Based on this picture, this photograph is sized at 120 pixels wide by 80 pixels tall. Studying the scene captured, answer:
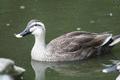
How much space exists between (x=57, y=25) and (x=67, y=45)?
74.5 inches

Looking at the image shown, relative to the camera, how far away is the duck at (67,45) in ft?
28.5

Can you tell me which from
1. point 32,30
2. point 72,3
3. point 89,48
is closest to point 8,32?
point 32,30

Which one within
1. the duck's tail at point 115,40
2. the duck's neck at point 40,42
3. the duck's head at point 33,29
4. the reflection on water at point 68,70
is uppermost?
the duck's head at point 33,29

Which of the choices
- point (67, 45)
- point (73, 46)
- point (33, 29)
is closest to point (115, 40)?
point (73, 46)

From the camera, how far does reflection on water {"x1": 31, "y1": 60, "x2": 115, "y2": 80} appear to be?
7.59 m

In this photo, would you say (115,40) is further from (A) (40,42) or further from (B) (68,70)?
(A) (40,42)

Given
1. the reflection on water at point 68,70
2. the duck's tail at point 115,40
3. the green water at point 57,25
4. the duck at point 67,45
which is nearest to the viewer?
the reflection on water at point 68,70

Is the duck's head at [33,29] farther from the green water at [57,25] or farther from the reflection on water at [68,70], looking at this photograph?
the reflection on water at [68,70]

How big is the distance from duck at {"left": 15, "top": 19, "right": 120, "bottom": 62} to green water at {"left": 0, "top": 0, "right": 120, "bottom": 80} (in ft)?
0.56

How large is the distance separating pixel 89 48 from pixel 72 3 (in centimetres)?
398

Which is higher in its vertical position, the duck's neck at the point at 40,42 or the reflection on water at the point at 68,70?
the duck's neck at the point at 40,42

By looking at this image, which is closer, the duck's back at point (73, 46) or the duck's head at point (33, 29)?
the duck's back at point (73, 46)

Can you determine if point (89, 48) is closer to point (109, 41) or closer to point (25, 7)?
point (109, 41)

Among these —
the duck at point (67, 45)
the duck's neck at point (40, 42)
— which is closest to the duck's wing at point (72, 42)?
the duck at point (67, 45)
